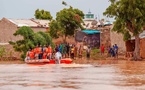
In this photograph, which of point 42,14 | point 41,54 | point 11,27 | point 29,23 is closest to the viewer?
point 41,54

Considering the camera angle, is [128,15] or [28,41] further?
[28,41]

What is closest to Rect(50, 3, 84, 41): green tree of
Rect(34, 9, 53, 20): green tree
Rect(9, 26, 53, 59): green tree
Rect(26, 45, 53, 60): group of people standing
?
Rect(9, 26, 53, 59): green tree

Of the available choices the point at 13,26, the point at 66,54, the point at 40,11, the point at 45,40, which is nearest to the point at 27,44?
the point at 45,40

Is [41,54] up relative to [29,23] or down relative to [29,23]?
down

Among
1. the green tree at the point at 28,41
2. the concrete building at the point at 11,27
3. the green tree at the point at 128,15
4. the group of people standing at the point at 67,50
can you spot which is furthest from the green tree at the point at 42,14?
the green tree at the point at 128,15

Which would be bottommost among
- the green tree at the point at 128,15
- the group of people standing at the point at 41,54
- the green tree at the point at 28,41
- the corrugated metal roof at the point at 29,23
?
the group of people standing at the point at 41,54

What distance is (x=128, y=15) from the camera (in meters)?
35.5

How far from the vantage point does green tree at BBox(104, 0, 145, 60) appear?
1378 inches

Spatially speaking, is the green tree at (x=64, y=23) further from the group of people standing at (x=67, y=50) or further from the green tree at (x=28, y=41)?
the green tree at (x=28, y=41)

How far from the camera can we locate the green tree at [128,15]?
35000 mm

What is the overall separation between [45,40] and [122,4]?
7.69 m

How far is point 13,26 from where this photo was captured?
177ft

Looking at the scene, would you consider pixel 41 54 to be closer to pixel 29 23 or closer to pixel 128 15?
pixel 128 15

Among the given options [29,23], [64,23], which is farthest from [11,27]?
[64,23]
